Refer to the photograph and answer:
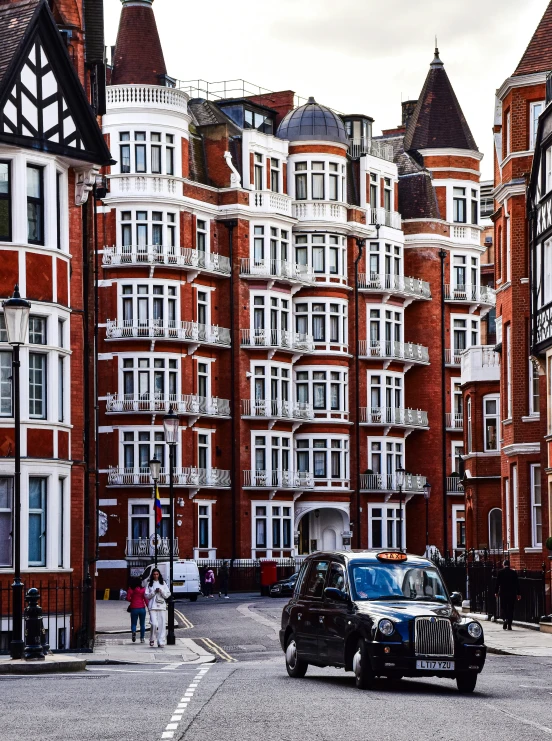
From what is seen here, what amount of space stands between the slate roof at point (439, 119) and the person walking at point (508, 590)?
161 feet

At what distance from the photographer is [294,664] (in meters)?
23.5

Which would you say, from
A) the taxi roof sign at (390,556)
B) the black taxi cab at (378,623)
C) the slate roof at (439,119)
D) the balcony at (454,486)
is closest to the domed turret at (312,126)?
the slate roof at (439,119)

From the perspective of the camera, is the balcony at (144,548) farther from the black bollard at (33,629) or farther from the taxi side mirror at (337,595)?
the taxi side mirror at (337,595)

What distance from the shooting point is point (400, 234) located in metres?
83.2

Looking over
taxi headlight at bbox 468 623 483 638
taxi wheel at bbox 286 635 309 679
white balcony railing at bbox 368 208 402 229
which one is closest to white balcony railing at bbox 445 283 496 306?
white balcony railing at bbox 368 208 402 229

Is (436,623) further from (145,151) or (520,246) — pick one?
(145,151)

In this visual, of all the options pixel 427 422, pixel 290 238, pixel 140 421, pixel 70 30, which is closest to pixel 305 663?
pixel 70 30

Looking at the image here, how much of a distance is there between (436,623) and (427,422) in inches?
2471

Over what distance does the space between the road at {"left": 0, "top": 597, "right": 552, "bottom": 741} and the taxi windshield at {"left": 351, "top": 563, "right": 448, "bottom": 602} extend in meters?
1.24

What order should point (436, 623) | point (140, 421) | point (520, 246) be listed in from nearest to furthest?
point (436, 623)
point (520, 246)
point (140, 421)

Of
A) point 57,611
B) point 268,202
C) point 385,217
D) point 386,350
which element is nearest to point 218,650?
point 57,611

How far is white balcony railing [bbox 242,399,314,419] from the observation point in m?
74.5

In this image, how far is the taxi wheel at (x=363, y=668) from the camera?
68.1 ft

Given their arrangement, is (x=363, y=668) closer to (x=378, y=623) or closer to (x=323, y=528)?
(x=378, y=623)
